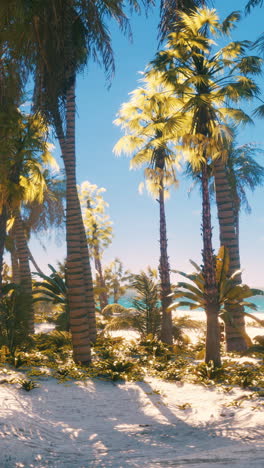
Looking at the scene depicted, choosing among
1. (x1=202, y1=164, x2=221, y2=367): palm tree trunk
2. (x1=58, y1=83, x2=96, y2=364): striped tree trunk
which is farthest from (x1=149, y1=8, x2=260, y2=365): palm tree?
(x1=58, y1=83, x2=96, y2=364): striped tree trunk

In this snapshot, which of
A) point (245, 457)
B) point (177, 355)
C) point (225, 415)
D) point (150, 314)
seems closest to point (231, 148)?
point (150, 314)

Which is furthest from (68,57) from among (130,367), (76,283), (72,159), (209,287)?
(130,367)

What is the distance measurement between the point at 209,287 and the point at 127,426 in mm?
4982

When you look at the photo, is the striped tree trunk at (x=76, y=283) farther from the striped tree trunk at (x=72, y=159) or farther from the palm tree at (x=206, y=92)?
the palm tree at (x=206, y=92)

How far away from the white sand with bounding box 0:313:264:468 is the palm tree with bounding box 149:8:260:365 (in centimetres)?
279

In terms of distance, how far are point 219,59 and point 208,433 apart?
9952 mm

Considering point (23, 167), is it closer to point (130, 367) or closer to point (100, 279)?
point (130, 367)

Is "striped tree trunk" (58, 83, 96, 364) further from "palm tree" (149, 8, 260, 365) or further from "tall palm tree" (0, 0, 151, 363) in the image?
"palm tree" (149, 8, 260, 365)

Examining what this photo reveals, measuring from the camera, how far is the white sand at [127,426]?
539 cm

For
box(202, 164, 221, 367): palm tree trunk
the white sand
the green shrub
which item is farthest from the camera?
the green shrub

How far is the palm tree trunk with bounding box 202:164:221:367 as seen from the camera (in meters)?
10.9

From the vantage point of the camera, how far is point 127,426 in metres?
7.04

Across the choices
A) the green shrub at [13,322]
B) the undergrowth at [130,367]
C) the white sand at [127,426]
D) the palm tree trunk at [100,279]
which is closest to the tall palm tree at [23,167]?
the green shrub at [13,322]

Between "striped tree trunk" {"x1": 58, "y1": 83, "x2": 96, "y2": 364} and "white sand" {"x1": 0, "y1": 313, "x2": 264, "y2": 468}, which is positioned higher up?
"striped tree trunk" {"x1": 58, "y1": 83, "x2": 96, "y2": 364}
